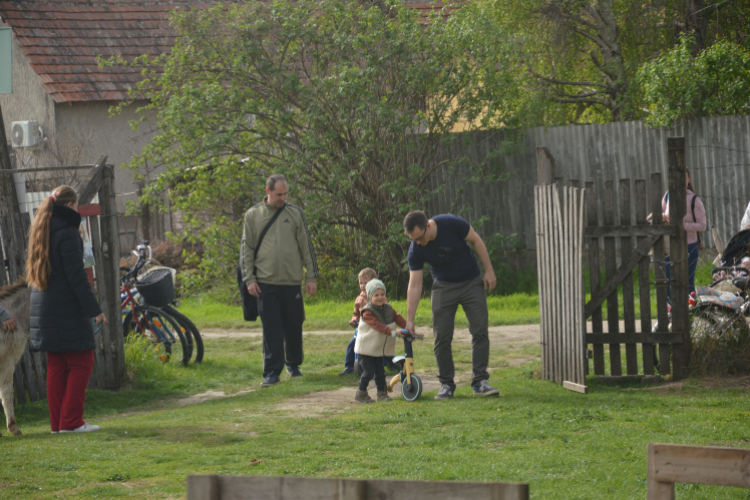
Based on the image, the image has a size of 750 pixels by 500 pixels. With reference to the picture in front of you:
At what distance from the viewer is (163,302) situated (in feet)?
34.0

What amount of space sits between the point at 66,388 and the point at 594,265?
486 centimetres

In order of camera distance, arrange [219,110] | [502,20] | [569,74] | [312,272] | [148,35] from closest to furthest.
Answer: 1. [312,272]
2. [219,110]
3. [502,20]
4. [569,74]
5. [148,35]

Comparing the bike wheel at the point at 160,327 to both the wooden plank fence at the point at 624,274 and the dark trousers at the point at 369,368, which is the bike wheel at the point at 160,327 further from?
the wooden plank fence at the point at 624,274

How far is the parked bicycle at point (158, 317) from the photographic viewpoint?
33.6ft

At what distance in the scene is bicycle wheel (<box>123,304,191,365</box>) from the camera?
10.3 meters

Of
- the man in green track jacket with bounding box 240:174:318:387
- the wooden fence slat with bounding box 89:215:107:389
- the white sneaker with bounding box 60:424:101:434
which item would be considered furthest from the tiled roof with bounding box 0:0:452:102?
the white sneaker with bounding box 60:424:101:434

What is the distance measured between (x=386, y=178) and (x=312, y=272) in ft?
20.1

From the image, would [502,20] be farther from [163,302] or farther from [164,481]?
[164,481]

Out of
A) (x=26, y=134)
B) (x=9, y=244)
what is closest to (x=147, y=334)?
(x=9, y=244)

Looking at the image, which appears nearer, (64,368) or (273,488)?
(273,488)

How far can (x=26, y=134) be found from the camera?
21.4 meters

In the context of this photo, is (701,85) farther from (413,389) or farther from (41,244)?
(41,244)

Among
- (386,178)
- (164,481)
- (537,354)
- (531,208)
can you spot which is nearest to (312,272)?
(537,354)

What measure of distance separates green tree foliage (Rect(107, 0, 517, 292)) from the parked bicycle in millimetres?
4830
